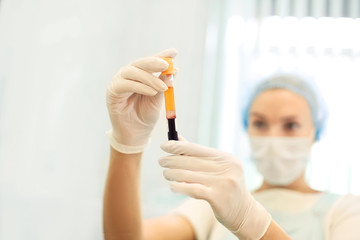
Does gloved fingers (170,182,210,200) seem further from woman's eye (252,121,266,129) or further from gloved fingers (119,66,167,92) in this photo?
woman's eye (252,121,266,129)

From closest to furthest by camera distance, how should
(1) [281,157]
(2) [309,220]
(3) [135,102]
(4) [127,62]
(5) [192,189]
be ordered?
(5) [192,189]
(3) [135,102]
(2) [309,220]
(1) [281,157]
(4) [127,62]

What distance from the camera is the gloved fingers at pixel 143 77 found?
0.66 metres

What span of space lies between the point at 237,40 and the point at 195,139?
1.57 feet

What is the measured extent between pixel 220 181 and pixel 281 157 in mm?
493

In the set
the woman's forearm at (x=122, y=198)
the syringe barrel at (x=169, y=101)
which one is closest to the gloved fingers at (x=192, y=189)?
the syringe barrel at (x=169, y=101)

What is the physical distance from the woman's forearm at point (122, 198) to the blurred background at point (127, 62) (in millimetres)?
122

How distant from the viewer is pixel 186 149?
2.11ft

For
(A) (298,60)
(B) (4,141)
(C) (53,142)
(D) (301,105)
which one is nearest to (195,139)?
(D) (301,105)

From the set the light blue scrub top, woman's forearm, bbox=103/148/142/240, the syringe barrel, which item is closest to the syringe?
the syringe barrel

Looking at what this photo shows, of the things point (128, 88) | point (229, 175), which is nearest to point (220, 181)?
point (229, 175)

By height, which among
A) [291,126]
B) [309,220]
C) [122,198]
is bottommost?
[309,220]

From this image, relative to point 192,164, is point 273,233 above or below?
below

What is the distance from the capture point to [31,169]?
753 mm

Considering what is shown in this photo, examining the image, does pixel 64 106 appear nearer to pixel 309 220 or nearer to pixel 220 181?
pixel 220 181
